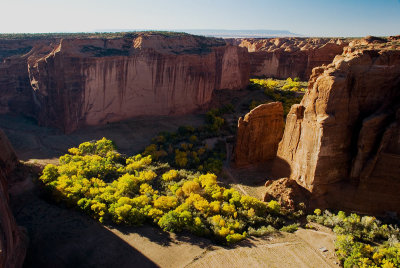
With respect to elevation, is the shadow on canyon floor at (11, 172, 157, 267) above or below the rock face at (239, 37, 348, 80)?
below

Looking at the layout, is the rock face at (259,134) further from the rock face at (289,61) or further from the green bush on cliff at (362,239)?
the rock face at (289,61)

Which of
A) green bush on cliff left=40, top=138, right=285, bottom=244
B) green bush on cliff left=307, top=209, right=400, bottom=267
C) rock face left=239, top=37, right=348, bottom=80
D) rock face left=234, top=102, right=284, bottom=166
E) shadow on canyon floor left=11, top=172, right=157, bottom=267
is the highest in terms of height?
rock face left=239, top=37, right=348, bottom=80

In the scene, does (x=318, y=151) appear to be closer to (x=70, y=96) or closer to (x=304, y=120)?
(x=304, y=120)

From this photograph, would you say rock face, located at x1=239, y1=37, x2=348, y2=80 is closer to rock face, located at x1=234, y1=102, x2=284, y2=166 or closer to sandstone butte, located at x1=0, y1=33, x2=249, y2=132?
sandstone butte, located at x1=0, y1=33, x2=249, y2=132

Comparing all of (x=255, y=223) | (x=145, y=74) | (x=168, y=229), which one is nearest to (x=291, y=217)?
(x=255, y=223)

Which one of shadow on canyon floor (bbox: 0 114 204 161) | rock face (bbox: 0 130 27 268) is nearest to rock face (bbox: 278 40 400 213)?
rock face (bbox: 0 130 27 268)

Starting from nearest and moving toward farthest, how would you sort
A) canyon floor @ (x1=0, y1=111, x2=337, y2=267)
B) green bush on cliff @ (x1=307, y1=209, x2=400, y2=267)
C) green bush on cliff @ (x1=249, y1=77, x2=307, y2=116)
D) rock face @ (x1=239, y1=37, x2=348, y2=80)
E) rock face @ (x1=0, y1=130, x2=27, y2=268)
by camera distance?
1. rock face @ (x1=0, y1=130, x2=27, y2=268)
2. green bush on cliff @ (x1=307, y1=209, x2=400, y2=267)
3. canyon floor @ (x1=0, y1=111, x2=337, y2=267)
4. green bush on cliff @ (x1=249, y1=77, x2=307, y2=116)
5. rock face @ (x1=239, y1=37, x2=348, y2=80)
